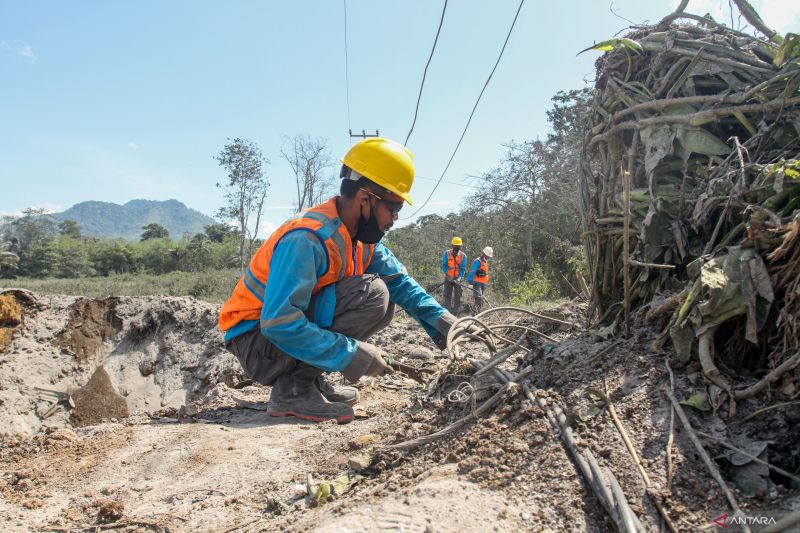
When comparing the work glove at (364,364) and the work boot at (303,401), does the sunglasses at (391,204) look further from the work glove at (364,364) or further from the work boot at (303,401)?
the work boot at (303,401)

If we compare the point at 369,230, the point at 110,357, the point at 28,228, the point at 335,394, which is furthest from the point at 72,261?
the point at 369,230

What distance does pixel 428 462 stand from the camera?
5.71 ft

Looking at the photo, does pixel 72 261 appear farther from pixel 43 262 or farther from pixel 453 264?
pixel 453 264

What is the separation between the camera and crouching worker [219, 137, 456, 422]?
255 cm

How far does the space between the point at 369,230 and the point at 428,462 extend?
1446 millimetres

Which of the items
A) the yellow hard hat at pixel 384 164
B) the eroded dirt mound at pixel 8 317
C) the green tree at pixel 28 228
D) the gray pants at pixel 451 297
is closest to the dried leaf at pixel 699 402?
the yellow hard hat at pixel 384 164

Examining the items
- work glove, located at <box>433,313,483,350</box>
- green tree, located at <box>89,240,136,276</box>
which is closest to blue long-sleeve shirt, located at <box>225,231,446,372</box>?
work glove, located at <box>433,313,483,350</box>

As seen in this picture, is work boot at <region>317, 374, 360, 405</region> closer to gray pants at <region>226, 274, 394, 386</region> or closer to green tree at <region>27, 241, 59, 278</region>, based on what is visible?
gray pants at <region>226, 274, 394, 386</region>

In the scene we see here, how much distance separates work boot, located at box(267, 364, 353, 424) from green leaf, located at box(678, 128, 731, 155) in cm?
204

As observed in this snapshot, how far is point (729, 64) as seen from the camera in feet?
6.93

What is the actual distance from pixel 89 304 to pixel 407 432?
4340 millimetres

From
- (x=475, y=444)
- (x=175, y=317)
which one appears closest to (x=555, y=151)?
(x=175, y=317)

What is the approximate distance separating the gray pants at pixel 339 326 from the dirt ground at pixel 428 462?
0.94 feet

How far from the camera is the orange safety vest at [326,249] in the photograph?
2.70 m
